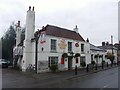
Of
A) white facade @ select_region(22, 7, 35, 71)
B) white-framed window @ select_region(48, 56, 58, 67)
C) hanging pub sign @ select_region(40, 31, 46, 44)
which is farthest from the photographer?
white-framed window @ select_region(48, 56, 58, 67)

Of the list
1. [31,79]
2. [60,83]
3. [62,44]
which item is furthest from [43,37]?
[60,83]

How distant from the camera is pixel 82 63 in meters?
33.5

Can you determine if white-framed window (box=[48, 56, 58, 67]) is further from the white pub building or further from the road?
the road

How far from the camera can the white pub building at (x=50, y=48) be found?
Answer: 25.9 meters

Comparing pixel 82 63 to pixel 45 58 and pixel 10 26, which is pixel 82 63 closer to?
pixel 45 58

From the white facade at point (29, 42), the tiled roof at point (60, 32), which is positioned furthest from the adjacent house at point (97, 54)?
the white facade at point (29, 42)

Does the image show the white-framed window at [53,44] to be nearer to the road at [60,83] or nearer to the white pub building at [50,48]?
the white pub building at [50,48]

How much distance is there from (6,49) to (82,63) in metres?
22.0

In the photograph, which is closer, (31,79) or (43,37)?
(31,79)

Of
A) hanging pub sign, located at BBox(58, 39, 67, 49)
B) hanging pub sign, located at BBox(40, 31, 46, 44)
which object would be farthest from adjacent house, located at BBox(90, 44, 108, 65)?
hanging pub sign, located at BBox(40, 31, 46, 44)

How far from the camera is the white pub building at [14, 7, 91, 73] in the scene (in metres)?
25.9

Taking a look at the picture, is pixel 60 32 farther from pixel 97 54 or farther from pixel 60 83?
pixel 60 83

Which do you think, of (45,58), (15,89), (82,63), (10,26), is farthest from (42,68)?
(10,26)

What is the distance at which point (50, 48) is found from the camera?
2702 centimetres
